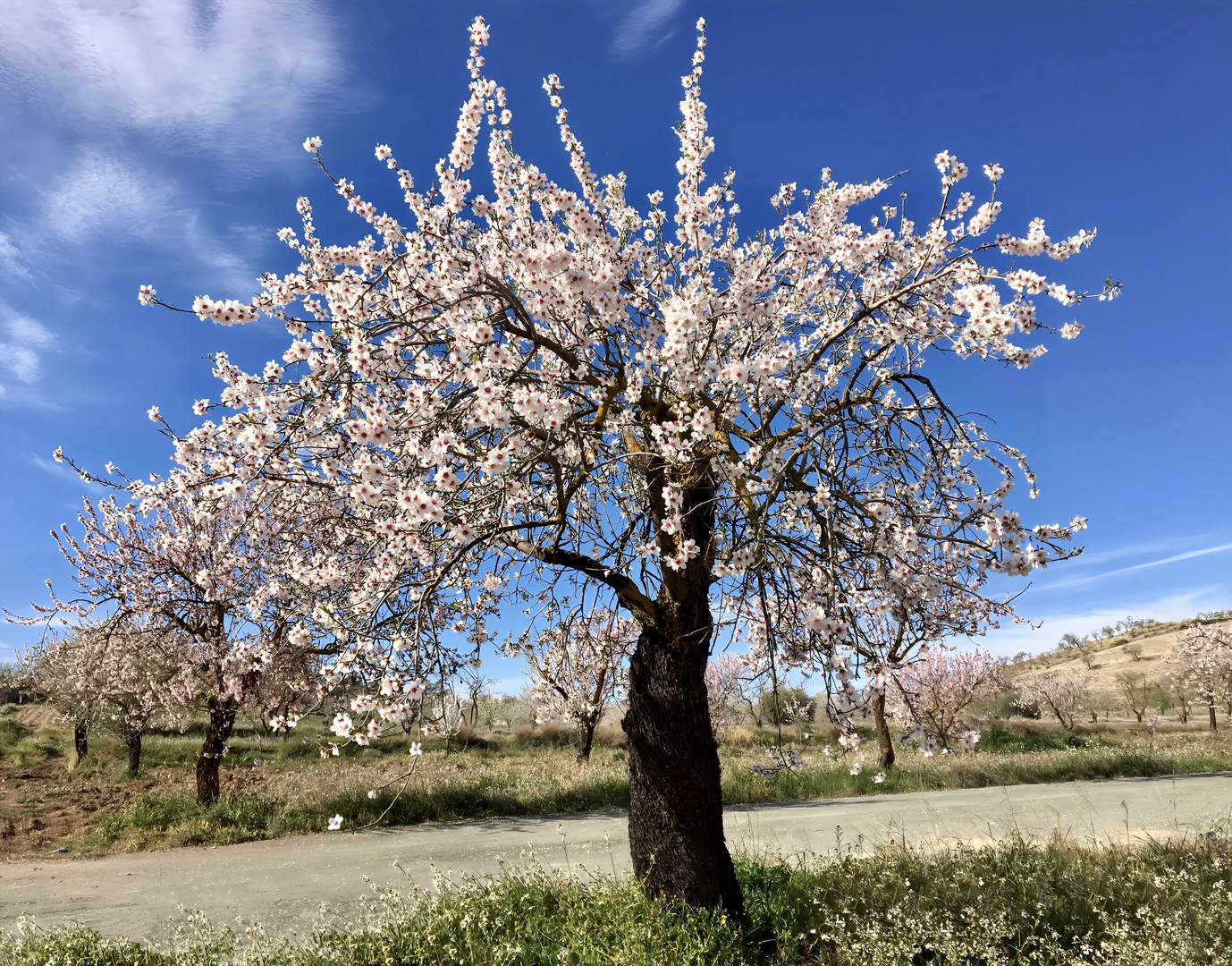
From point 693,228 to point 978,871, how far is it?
20.5 feet

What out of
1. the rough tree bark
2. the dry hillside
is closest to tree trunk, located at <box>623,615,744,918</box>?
the rough tree bark

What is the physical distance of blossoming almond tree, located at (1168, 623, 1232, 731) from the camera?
89.6ft

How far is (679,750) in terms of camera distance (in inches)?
221

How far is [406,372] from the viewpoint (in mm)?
5117

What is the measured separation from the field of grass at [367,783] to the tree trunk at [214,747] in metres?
0.30

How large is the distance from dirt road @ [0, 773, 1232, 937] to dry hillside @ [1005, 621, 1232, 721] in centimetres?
2869

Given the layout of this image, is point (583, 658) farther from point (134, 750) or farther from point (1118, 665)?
point (1118, 665)

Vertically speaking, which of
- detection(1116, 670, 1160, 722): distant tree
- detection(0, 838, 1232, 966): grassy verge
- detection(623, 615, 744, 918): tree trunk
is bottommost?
detection(1116, 670, 1160, 722): distant tree

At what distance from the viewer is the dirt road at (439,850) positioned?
7469 mm

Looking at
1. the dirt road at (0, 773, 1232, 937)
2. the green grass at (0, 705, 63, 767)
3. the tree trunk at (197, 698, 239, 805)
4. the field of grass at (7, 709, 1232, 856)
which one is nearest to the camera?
the dirt road at (0, 773, 1232, 937)

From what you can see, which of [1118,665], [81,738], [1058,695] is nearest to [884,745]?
[81,738]

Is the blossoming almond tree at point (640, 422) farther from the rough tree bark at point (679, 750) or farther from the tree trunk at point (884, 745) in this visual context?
the tree trunk at point (884, 745)

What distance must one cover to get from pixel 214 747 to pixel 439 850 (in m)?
5.39

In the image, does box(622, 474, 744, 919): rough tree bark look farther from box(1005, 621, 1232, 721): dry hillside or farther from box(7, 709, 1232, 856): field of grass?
box(1005, 621, 1232, 721): dry hillside
